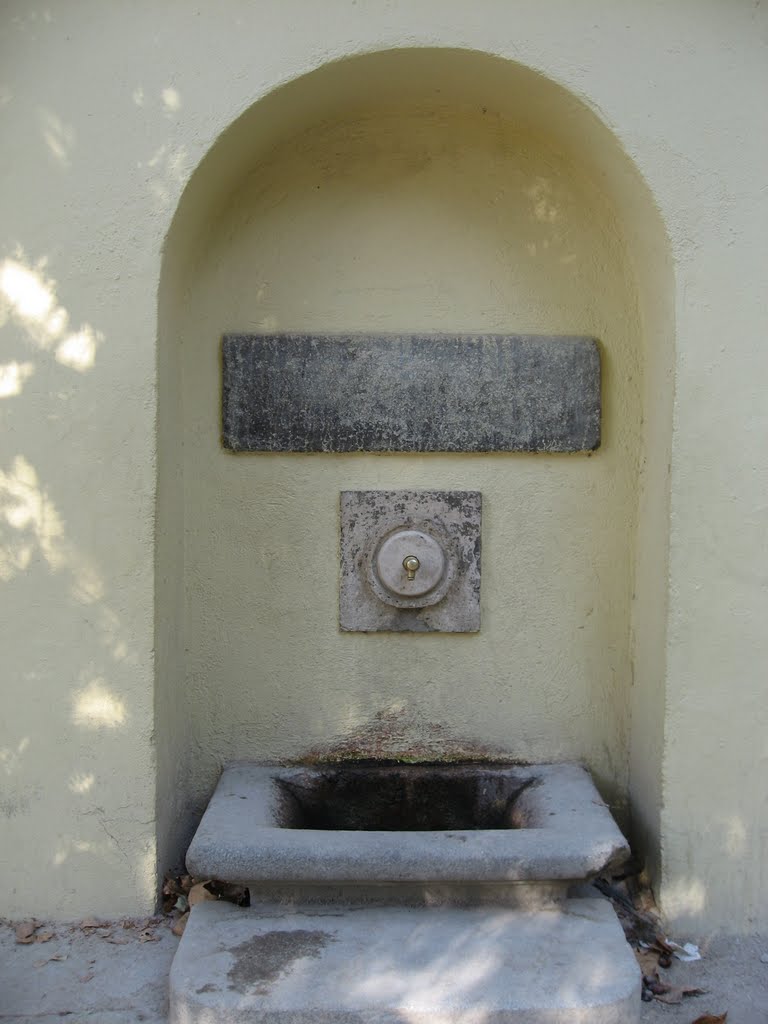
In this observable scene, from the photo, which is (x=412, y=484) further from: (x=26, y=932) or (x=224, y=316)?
(x=26, y=932)

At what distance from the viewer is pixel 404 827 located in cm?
332

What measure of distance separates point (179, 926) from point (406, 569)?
1318 mm

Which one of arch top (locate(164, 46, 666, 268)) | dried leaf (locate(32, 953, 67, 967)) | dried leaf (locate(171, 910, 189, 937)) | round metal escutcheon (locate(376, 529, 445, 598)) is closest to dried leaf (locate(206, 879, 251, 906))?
dried leaf (locate(171, 910, 189, 937))

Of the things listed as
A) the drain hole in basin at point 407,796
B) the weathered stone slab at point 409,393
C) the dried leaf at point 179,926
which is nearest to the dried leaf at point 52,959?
the dried leaf at point 179,926

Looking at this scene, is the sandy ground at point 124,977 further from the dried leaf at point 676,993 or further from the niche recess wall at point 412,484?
the niche recess wall at point 412,484

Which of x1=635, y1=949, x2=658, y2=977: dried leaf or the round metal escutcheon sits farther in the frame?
the round metal escutcheon

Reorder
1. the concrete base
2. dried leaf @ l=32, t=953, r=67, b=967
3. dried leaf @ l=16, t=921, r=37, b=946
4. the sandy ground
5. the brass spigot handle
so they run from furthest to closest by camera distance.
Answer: the brass spigot handle, dried leaf @ l=16, t=921, r=37, b=946, dried leaf @ l=32, t=953, r=67, b=967, the sandy ground, the concrete base

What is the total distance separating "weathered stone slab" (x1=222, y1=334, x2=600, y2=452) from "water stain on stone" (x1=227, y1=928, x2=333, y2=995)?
1542 mm

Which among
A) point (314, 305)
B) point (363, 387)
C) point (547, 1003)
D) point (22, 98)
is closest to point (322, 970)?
point (547, 1003)

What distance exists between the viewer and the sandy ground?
8.21 feet

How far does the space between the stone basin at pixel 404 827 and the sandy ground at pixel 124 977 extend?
0.33 meters

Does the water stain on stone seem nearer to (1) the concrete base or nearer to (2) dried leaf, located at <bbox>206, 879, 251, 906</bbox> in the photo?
(1) the concrete base

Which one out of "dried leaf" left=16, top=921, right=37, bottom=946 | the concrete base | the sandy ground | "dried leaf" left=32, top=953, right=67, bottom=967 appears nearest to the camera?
the concrete base

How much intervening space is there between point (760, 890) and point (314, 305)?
2377 mm
